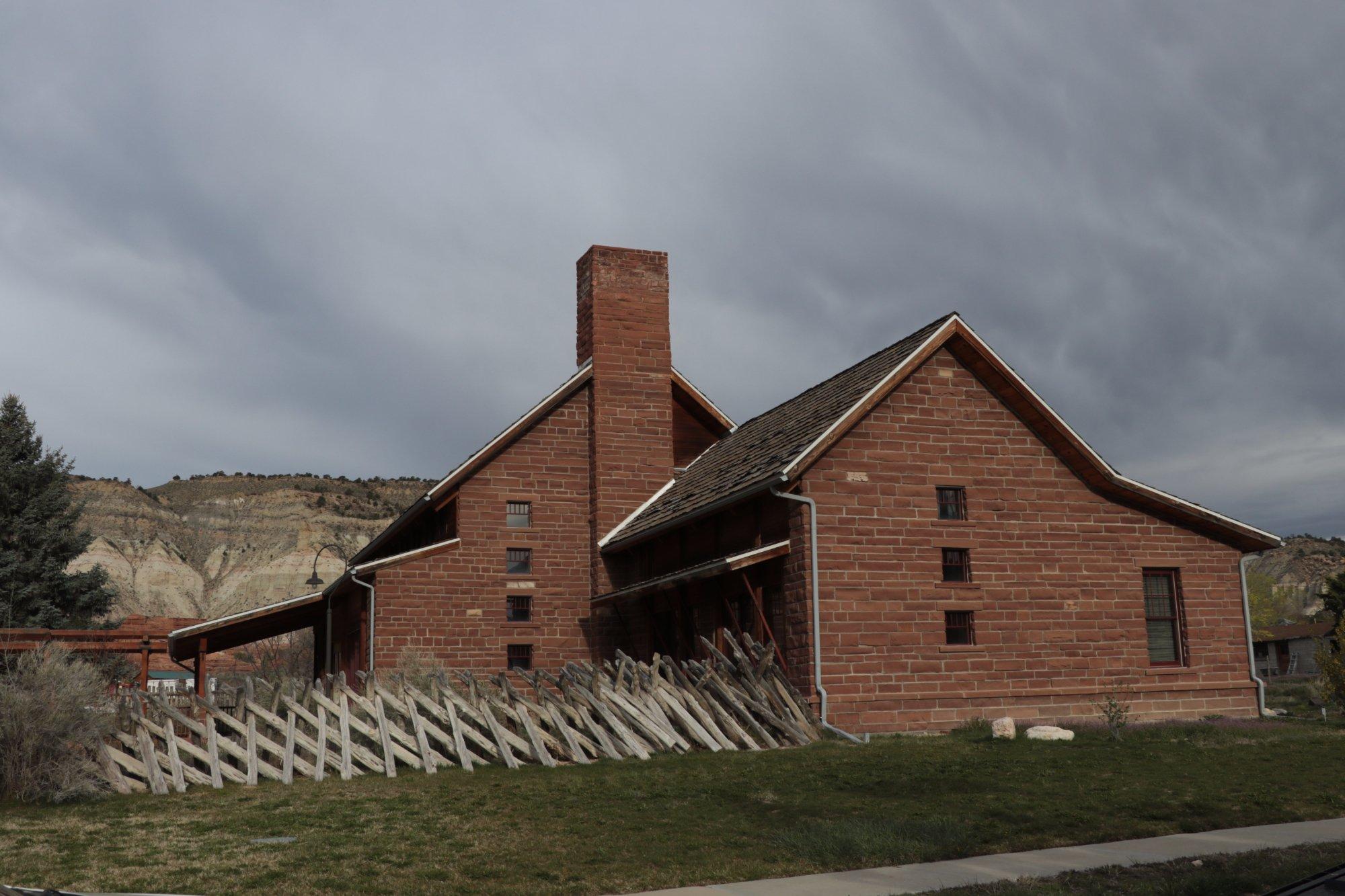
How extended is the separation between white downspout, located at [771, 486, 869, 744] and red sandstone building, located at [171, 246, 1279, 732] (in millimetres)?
39

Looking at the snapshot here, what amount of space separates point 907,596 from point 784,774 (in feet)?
21.8

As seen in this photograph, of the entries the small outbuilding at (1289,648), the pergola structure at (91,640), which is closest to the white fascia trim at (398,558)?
the pergola structure at (91,640)

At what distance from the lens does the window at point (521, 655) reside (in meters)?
26.3

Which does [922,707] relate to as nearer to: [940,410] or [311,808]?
[940,410]

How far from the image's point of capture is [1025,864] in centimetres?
897

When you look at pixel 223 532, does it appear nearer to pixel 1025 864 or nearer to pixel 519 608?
pixel 519 608

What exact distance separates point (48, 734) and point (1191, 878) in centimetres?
1242

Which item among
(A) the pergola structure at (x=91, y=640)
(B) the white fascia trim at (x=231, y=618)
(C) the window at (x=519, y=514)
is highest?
(C) the window at (x=519, y=514)

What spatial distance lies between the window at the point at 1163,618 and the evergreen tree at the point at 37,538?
1324 inches

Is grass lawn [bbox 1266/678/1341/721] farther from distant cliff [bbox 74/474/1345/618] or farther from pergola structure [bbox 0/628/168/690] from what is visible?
distant cliff [bbox 74/474/1345/618]

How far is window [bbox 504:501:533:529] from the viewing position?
26828 mm

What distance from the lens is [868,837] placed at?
9812 millimetres

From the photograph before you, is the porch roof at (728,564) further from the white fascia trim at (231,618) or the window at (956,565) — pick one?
the white fascia trim at (231,618)

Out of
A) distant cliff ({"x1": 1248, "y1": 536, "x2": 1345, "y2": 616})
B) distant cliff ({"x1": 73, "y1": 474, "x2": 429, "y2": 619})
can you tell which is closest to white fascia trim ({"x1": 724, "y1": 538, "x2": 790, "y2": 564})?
distant cliff ({"x1": 73, "y1": 474, "x2": 429, "y2": 619})
